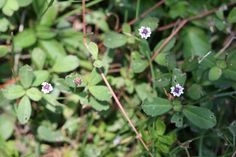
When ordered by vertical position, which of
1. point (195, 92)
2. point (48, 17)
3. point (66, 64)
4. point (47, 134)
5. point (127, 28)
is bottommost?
point (47, 134)

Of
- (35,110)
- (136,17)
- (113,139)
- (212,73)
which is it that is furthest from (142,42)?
(35,110)

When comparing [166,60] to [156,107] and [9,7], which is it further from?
[9,7]

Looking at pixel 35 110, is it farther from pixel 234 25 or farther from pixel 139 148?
pixel 234 25

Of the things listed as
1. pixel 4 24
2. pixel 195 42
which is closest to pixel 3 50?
pixel 4 24

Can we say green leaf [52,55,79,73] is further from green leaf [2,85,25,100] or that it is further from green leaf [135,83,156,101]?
green leaf [135,83,156,101]

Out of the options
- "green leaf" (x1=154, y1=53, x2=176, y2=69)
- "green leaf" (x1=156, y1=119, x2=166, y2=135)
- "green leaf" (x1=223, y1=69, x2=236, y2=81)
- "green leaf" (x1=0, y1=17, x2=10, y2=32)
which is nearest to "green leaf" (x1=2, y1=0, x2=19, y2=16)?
"green leaf" (x1=0, y1=17, x2=10, y2=32)

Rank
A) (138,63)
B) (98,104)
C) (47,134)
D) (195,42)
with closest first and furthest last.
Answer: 1. (98,104)
2. (138,63)
3. (47,134)
4. (195,42)

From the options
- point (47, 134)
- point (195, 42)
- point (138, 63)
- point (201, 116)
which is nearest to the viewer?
point (201, 116)
